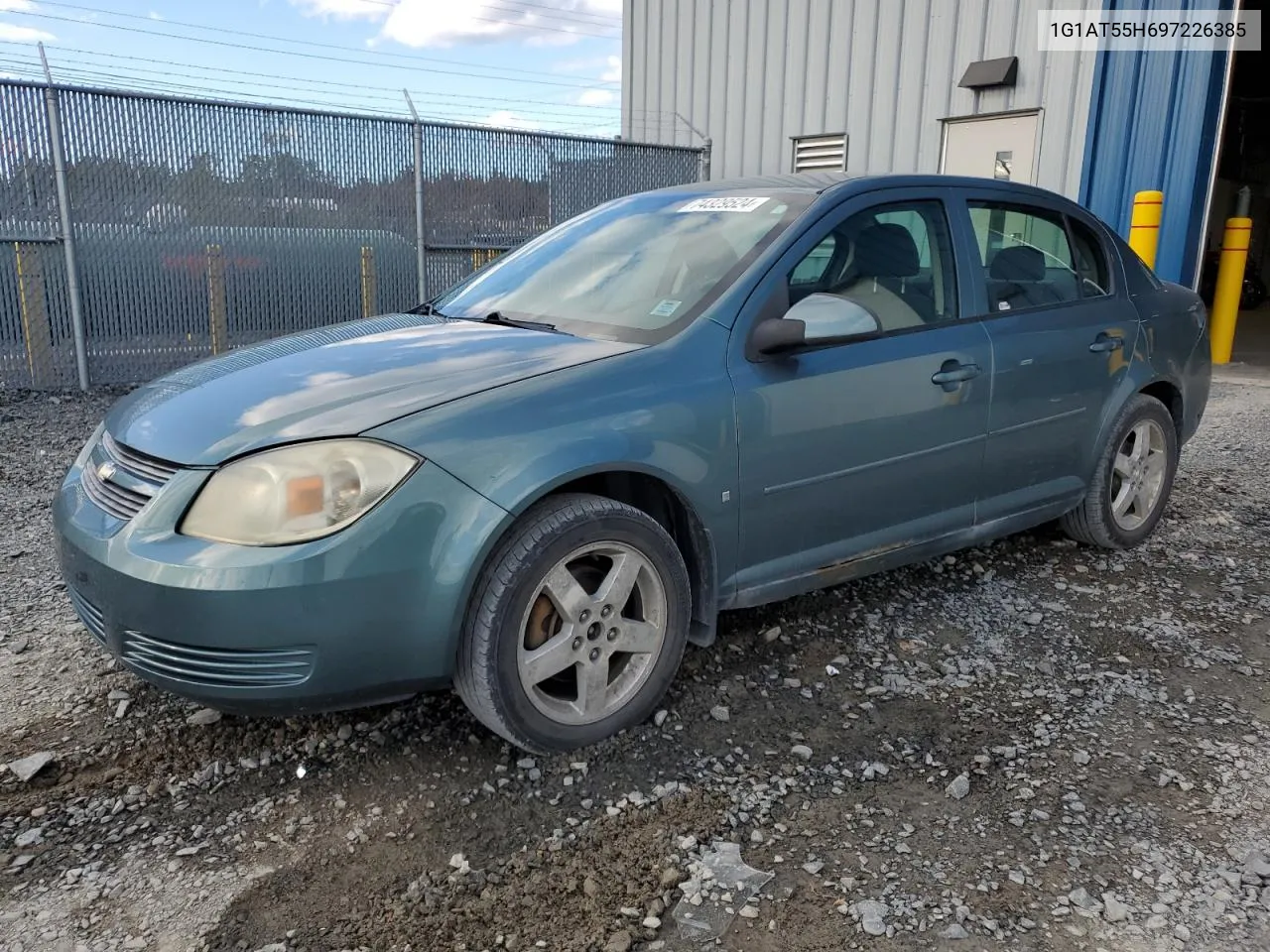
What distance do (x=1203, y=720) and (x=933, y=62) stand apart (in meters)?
9.56

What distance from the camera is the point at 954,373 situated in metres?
3.46

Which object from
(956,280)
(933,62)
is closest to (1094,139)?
(933,62)

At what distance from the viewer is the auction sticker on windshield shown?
342 centimetres

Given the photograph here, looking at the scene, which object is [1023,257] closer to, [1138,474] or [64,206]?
[1138,474]

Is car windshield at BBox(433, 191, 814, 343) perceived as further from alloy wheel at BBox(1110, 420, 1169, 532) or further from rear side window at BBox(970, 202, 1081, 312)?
alloy wheel at BBox(1110, 420, 1169, 532)

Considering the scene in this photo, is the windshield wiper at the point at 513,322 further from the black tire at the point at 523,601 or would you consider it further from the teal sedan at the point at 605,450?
the black tire at the point at 523,601

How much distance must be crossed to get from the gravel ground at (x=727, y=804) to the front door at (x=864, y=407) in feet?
1.45

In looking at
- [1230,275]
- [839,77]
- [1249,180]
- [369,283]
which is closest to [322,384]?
[369,283]

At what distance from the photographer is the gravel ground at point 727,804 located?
211cm

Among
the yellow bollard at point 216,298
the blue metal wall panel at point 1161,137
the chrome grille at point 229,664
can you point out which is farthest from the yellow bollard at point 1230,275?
the chrome grille at point 229,664

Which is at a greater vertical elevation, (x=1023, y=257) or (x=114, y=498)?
(x=1023, y=257)

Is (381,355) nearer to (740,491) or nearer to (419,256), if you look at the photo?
(740,491)

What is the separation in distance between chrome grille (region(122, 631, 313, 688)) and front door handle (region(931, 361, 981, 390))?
7.32 feet

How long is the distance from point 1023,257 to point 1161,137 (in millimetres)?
6699
